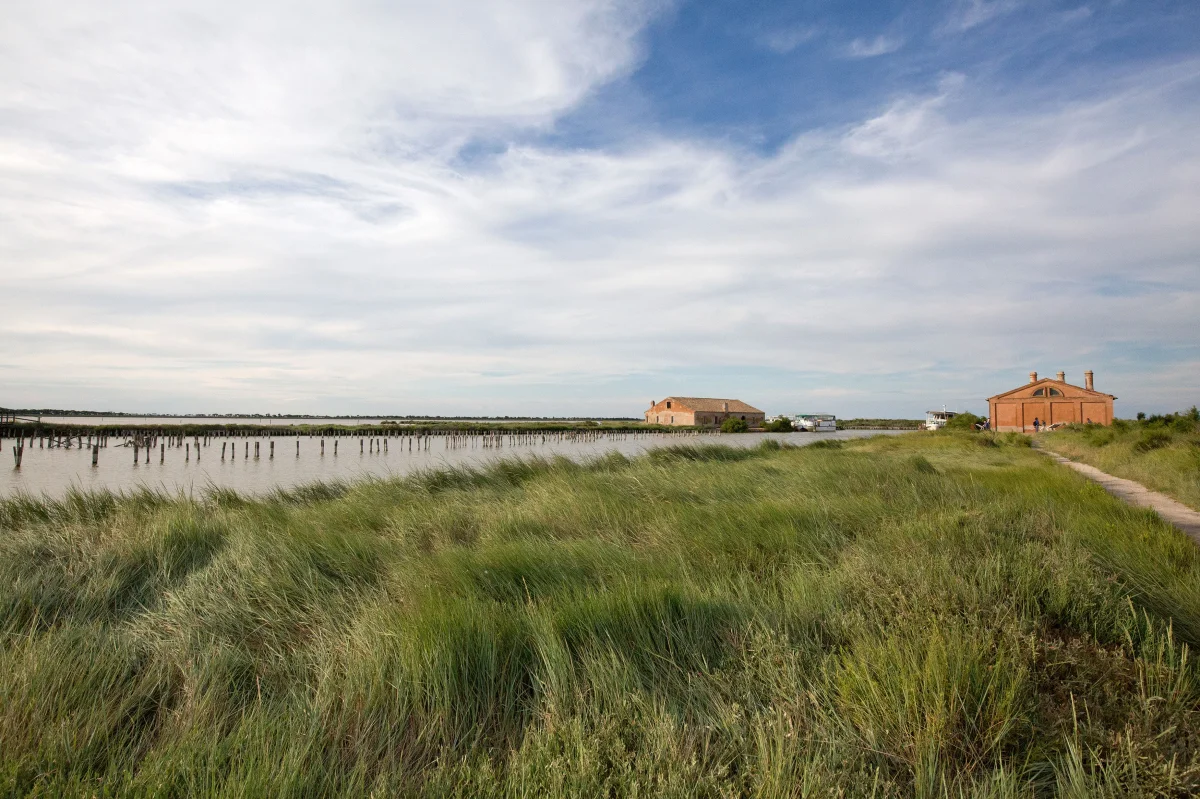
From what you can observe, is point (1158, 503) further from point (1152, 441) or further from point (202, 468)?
point (202, 468)

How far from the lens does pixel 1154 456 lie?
16422 mm

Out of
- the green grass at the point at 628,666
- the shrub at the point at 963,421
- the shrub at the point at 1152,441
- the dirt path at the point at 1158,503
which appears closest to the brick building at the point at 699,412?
the shrub at the point at 963,421

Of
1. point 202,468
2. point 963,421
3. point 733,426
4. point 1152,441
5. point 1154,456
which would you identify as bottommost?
point 202,468

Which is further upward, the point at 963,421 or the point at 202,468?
the point at 963,421

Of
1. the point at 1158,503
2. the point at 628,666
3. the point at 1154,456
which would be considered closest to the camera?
the point at 628,666

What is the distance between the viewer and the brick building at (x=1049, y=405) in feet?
155

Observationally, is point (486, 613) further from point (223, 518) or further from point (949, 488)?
point (949, 488)

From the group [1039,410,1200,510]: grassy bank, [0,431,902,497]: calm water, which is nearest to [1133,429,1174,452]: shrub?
[1039,410,1200,510]: grassy bank

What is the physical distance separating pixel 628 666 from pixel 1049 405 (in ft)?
187

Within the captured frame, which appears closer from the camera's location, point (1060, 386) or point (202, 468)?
point (202, 468)

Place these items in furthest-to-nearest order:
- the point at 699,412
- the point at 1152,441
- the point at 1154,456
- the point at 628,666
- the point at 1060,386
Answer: the point at 699,412, the point at 1060,386, the point at 1152,441, the point at 1154,456, the point at 628,666

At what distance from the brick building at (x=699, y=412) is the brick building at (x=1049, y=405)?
3693 centimetres

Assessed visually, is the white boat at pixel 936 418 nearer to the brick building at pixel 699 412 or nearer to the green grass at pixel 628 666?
the brick building at pixel 699 412

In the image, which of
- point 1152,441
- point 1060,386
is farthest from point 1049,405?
point 1152,441
